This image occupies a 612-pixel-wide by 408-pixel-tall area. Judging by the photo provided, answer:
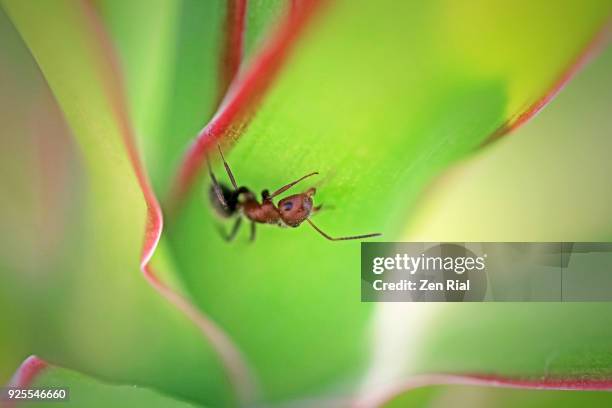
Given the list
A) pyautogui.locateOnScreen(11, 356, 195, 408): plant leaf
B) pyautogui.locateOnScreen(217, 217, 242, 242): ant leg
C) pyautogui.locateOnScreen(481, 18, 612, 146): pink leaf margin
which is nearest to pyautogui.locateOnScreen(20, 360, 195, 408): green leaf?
pyautogui.locateOnScreen(11, 356, 195, 408): plant leaf

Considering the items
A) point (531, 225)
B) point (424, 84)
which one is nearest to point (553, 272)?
point (531, 225)

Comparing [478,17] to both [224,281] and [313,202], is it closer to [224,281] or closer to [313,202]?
[313,202]

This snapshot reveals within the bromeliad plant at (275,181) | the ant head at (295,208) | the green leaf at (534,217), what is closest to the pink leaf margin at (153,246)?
the bromeliad plant at (275,181)

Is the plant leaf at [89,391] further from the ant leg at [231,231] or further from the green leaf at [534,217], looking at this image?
the green leaf at [534,217]

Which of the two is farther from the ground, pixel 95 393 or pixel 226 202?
pixel 226 202

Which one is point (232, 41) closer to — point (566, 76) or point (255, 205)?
point (255, 205)

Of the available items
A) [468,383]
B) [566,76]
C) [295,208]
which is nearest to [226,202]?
[295,208]
